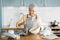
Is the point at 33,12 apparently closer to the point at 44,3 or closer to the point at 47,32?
the point at 47,32

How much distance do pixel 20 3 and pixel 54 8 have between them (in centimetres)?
99

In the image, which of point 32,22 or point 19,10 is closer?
point 32,22

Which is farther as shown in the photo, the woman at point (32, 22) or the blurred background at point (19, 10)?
the blurred background at point (19, 10)

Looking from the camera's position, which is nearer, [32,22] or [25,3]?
[32,22]

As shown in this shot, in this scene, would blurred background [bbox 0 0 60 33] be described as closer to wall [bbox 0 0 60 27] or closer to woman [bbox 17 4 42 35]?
wall [bbox 0 0 60 27]

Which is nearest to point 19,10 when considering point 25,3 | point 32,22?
point 25,3

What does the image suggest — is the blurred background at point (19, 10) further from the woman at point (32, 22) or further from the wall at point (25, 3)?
the woman at point (32, 22)

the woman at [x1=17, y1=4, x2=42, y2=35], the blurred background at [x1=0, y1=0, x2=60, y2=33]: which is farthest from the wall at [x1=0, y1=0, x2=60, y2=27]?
the woman at [x1=17, y1=4, x2=42, y2=35]

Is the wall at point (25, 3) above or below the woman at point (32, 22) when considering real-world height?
above

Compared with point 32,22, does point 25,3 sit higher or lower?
higher

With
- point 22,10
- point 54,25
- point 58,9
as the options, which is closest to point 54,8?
point 58,9

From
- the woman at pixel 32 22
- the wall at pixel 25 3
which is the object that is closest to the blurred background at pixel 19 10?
the wall at pixel 25 3

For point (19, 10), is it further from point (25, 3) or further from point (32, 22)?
point (32, 22)

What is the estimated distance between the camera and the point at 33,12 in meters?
2.54
